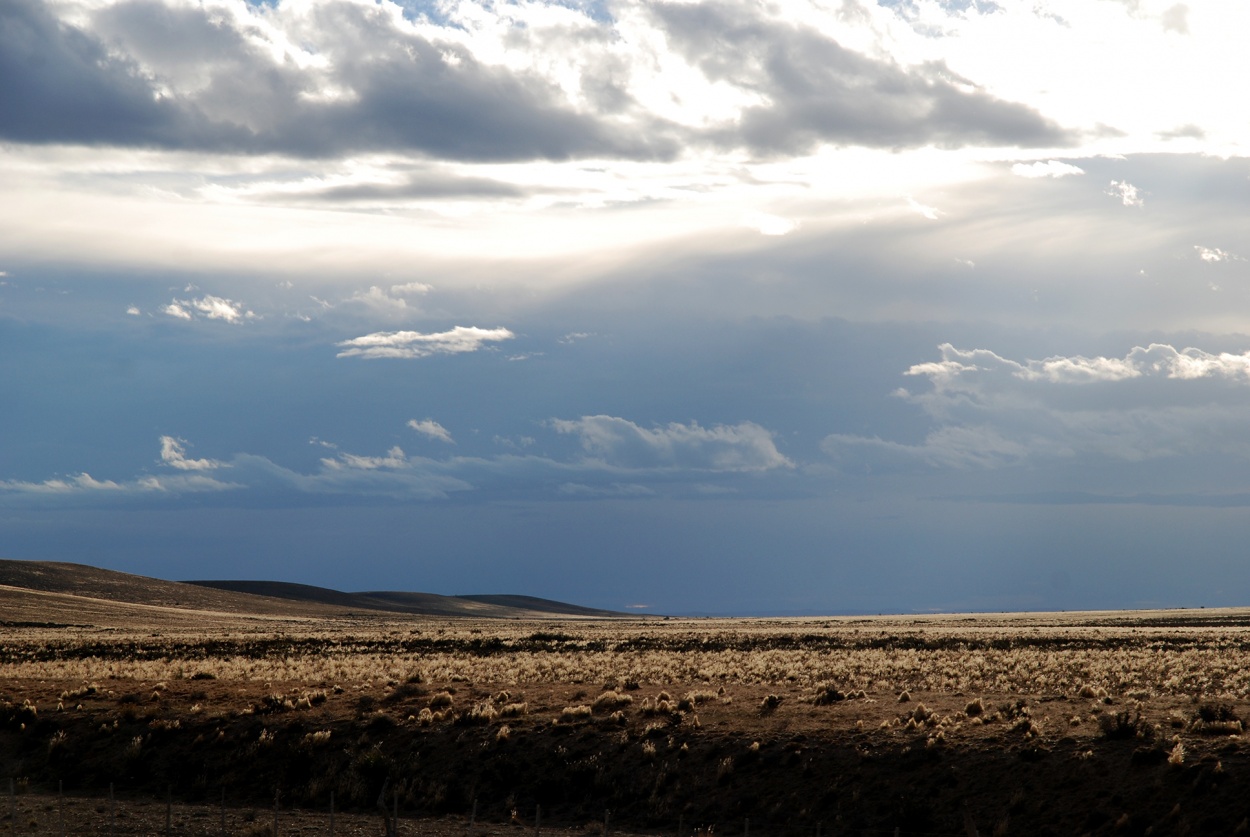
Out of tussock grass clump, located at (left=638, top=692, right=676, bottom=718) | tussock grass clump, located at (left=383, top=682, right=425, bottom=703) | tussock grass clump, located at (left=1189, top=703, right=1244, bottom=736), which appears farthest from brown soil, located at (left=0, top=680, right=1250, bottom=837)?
tussock grass clump, located at (left=383, top=682, right=425, bottom=703)

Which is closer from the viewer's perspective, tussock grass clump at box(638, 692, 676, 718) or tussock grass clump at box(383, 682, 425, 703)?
tussock grass clump at box(638, 692, 676, 718)

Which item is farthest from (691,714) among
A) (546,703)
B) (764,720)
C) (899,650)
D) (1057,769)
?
(899,650)

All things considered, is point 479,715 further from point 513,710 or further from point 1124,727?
point 1124,727

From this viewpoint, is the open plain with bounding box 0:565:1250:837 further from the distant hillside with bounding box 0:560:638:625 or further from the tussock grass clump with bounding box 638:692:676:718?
the distant hillside with bounding box 0:560:638:625

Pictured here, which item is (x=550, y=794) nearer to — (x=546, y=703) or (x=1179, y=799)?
(x=546, y=703)

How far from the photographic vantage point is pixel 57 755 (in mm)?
33812

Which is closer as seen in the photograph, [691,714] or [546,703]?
[691,714]

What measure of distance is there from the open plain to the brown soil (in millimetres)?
76

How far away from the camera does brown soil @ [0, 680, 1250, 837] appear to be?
2497 centimetres

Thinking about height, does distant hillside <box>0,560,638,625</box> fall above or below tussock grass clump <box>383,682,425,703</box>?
below

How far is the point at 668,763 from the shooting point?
29.7 metres

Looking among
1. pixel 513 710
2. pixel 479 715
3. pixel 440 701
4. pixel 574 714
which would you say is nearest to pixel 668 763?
pixel 574 714

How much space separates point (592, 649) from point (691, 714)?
1285 inches

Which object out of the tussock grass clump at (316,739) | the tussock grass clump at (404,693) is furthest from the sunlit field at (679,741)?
the tussock grass clump at (404,693)
